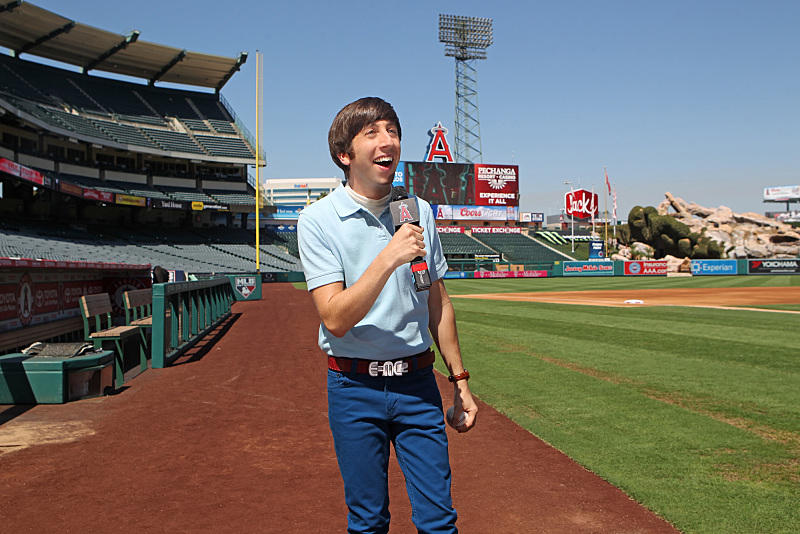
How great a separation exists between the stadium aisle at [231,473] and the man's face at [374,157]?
2.42 metres

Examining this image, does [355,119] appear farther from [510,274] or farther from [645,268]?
[645,268]

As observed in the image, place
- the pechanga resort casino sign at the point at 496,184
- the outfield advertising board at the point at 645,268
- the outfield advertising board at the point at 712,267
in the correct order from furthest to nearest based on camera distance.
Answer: the pechanga resort casino sign at the point at 496,184 → the outfield advertising board at the point at 645,268 → the outfield advertising board at the point at 712,267

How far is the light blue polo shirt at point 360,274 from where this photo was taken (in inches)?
88.3

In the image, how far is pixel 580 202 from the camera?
72.8 metres

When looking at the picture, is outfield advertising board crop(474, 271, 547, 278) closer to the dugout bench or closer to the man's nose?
the dugout bench

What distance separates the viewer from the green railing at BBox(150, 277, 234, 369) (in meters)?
9.64

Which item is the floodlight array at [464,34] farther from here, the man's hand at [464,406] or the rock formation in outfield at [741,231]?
the man's hand at [464,406]

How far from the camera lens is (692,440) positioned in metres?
5.33

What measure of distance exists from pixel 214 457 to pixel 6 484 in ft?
5.07

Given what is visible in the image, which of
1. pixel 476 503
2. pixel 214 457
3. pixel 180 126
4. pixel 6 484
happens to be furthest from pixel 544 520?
pixel 180 126

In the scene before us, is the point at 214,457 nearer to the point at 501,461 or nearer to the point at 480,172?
the point at 501,461

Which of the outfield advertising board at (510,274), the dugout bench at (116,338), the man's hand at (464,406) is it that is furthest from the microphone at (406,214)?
the outfield advertising board at (510,274)

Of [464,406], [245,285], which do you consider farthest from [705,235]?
[464,406]

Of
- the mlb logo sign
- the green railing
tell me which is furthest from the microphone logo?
the mlb logo sign
